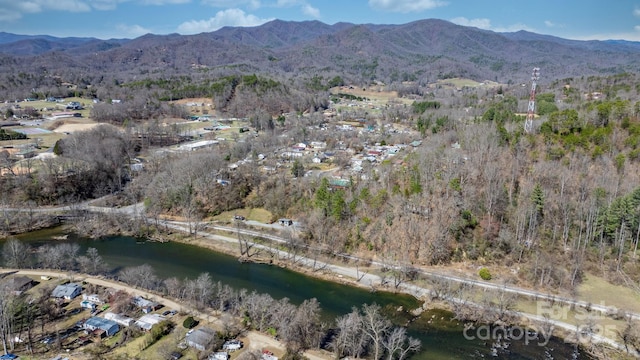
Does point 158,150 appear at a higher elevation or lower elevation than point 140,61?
lower

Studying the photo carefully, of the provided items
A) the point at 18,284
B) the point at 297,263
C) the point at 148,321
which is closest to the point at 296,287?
the point at 297,263

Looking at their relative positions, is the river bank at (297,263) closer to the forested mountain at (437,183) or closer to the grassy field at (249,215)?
the forested mountain at (437,183)

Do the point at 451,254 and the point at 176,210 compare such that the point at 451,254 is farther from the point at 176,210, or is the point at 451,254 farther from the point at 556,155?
the point at 176,210

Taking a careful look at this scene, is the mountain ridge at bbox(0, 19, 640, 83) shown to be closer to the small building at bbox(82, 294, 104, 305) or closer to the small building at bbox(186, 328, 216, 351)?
the small building at bbox(82, 294, 104, 305)

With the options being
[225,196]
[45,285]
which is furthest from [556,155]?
[45,285]

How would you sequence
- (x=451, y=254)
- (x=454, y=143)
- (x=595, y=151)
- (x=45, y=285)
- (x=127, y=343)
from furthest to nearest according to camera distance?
1. (x=454, y=143)
2. (x=595, y=151)
3. (x=451, y=254)
4. (x=45, y=285)
5. (x=127, y=343)

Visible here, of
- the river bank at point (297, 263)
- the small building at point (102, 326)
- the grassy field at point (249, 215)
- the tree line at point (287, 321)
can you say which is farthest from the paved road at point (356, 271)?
the small building at point (102, 326)

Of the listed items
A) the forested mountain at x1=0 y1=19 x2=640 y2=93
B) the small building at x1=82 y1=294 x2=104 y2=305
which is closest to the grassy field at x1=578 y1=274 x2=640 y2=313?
the small building at x1=82 y1=294 x2=104 y2=305
